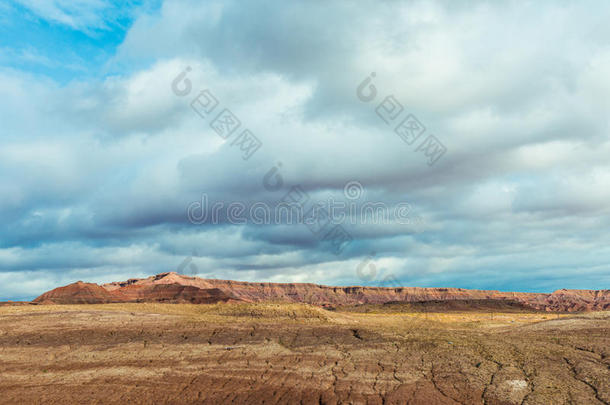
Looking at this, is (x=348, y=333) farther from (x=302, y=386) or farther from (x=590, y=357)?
(x=590, y=357)

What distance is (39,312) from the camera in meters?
51.1

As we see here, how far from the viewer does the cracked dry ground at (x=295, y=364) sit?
81.0 ft

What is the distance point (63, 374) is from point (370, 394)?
18.8 metres

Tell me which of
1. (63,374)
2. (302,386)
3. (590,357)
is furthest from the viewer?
(63,374)

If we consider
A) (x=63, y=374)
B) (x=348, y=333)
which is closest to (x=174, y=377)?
(x=63, y=374)

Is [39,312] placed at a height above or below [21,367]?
above

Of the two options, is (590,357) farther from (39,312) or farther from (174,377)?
(39,312)

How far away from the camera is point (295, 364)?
3000cm

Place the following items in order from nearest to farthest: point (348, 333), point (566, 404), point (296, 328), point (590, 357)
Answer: point (566, 404)
point (590, 357)
point (348, 333)
point (296, 328)

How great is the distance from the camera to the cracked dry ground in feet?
81.0

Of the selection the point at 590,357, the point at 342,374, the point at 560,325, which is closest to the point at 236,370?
the point at 342,374

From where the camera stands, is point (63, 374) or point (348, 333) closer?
point (63, 374)

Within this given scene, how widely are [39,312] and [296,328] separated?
2856cm

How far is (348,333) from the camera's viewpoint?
1495 inches
